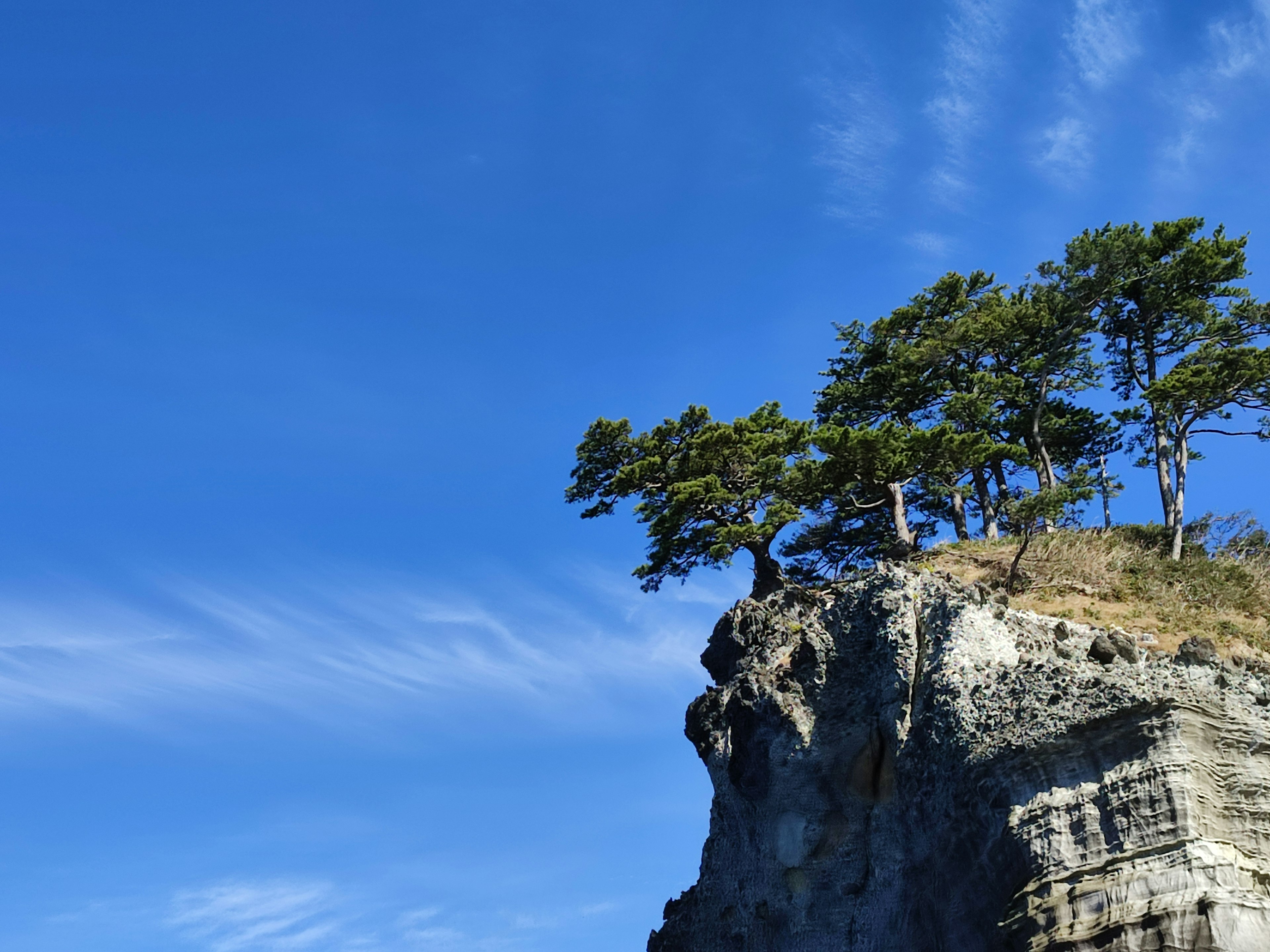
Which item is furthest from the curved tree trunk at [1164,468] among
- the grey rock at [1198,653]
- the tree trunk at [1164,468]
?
the grey rock at [1198,653]

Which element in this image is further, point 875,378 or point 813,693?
point 875,378

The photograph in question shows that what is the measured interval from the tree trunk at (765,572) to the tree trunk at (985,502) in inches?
273

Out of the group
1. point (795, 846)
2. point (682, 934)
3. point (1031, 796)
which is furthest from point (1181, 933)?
point (682, 934)

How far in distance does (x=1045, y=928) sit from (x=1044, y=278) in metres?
21.4

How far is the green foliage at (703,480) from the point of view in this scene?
1237 inches

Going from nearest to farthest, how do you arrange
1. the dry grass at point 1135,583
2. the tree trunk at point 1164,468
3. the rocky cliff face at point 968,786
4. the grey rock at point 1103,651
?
1. the rocky cliff face at point 968,786
2. the grey rock at point 1103,651
3. the dry grass at point 1135,583
4. the tree trunk at point 1164,468

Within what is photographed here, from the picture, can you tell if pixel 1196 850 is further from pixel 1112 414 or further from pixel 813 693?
pixel 1112 414

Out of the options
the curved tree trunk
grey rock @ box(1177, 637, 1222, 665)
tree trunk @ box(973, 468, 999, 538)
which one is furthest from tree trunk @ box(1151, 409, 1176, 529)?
grey rock @ box(1177, 637, 1222, 665)

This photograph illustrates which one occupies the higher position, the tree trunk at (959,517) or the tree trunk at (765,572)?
the tree trunk at (959,517)

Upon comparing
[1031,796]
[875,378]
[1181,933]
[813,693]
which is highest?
[875,378]

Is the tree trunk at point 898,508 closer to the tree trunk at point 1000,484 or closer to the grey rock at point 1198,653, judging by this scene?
the tree trunk at point 1000,484

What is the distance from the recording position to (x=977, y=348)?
36688 mm

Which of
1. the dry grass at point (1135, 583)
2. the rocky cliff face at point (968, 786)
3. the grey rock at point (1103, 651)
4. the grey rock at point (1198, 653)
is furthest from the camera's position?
the dry grass at point (1135, 583)

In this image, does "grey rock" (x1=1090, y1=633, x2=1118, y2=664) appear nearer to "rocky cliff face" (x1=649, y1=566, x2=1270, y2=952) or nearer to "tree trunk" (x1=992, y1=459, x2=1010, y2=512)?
"rocky cliff face" (x1=649, y1=566, x2=1270, y2=952)
